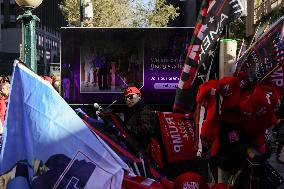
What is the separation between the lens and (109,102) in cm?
973

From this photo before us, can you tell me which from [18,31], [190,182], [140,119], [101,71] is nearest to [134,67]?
[101,71]

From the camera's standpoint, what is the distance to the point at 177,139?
6.32 m

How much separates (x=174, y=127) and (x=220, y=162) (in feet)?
7.96

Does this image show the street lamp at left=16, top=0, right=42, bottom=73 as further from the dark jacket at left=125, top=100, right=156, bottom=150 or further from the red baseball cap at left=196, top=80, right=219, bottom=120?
the red baseball cap at left=196, top=80, right=219, bottom=120

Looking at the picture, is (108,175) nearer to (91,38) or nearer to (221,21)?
(221,21)

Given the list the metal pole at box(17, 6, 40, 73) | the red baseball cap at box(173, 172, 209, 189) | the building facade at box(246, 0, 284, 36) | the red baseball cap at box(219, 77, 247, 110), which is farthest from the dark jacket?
the building facade at box(246, 0, 284, 36)

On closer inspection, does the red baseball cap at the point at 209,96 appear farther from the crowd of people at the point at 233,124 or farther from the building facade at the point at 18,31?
the building facade at the point at 18,31

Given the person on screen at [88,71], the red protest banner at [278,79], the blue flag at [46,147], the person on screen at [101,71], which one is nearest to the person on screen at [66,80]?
the person on screen at [88,71]

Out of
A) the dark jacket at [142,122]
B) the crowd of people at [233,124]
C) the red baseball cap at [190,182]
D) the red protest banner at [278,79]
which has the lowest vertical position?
the red baseball cap at [190,182]

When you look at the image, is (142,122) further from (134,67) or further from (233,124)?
(134,67)

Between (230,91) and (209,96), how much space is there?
0.20m

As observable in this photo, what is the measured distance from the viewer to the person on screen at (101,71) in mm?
9664

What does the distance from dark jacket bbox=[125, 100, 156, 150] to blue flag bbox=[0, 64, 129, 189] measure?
2.38 meters

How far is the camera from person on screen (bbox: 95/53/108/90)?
31.7ft
